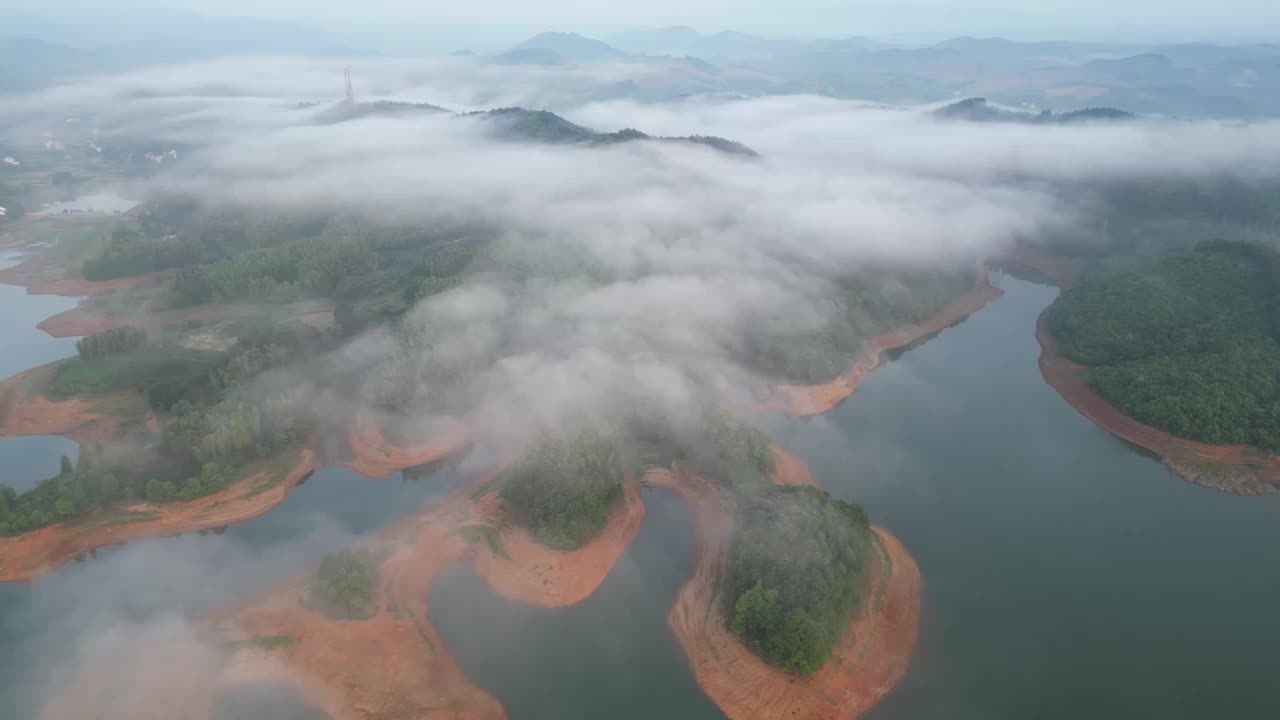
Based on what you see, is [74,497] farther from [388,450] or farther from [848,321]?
[848,321]

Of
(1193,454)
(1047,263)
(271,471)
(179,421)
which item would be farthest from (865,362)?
(179,421)

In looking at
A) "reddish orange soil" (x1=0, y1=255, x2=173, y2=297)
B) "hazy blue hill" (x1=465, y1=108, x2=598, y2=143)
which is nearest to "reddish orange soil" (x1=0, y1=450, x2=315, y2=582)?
"reddish orange soil" (x1=0, y1=255, x2=173, y2=297)

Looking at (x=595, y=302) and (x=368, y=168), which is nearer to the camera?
(x=595, y=302)

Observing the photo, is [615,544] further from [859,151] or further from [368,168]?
[859,151]

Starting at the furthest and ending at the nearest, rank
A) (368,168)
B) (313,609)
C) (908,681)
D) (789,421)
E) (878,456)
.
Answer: (368,168) → (789,421) → (878,456) → (313,609) → (908,681)

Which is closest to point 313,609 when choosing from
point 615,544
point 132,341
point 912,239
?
point 615,544

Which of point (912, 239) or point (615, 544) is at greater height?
point (912, 239)

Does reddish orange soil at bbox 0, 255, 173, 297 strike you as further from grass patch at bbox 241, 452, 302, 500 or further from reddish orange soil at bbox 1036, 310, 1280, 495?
reddish orange soil at bbox 1036, 310, 1280, 495
